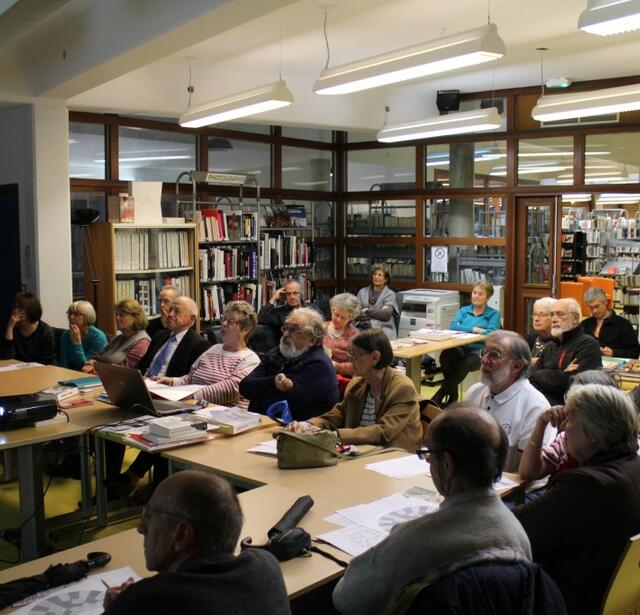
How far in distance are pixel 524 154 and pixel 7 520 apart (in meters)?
7.43

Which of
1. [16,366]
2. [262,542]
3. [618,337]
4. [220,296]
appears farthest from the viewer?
[220,296]

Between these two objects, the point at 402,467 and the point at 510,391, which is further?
the point at 510,391

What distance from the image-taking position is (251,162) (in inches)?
390

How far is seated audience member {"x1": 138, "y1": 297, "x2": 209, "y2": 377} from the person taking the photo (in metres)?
5.46

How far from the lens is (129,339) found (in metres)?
5.89

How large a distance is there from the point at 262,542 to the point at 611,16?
3.28m

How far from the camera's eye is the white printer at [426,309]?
9.63 m

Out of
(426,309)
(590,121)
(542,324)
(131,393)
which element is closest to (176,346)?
(131,393)

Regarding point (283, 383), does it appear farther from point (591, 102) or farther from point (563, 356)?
point (591, 102)

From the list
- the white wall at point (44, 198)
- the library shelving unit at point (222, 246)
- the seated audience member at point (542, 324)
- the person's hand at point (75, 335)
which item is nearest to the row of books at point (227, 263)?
the library shelving unit at point (222, 246)

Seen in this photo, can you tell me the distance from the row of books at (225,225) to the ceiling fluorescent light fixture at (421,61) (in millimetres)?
2788

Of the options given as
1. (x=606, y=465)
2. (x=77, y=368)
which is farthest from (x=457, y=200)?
(x=606, y=465)

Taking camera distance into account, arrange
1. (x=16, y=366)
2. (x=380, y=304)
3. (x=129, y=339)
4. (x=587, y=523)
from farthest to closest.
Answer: (x=380, y=304)
(x=16, y=366)
(x=129, y=339)
(x=587, y=523)

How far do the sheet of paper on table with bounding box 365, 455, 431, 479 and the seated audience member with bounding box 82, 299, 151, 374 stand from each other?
288 cm
